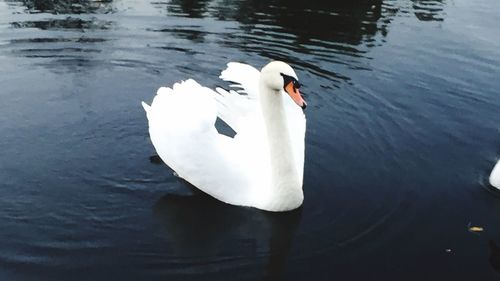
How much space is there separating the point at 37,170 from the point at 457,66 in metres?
9.01

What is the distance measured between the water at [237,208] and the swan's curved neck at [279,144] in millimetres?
412

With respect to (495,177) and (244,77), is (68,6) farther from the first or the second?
(495,177)

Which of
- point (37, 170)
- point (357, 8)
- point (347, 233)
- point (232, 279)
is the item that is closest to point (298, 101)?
point (347, 233)

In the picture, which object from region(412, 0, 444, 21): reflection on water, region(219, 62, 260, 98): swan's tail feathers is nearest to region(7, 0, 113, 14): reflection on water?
region(219, 62, 260, 98): swan's tail feathers

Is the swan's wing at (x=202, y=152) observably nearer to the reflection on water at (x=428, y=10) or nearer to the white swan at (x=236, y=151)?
the white swan at (x=236, y=151)

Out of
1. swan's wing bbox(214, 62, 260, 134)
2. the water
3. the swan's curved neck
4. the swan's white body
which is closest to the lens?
the water

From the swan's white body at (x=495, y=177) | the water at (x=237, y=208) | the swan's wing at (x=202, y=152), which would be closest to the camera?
the water at (x=237, y=208)

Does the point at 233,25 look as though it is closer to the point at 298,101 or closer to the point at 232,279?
the point at 298,101

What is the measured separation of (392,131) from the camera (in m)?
10.8

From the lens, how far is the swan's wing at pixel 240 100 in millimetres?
9734

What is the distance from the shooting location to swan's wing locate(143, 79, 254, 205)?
8367 mm

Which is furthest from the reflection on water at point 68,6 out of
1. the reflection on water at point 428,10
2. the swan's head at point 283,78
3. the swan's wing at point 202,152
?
the swan's head at point 283,78

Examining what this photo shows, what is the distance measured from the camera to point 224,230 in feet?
26.3

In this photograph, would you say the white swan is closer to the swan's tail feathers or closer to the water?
the water
